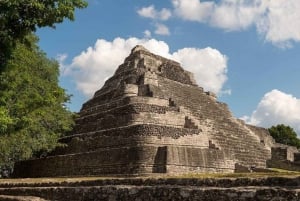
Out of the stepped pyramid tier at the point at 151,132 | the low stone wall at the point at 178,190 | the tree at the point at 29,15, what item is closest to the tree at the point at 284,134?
the stepped pyramid tier at the point at 151,132

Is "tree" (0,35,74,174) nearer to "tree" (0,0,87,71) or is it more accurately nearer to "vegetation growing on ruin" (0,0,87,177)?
Answer: "vegetation growing on ruin" (0,0,87,177)

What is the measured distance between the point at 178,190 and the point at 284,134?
55880mm

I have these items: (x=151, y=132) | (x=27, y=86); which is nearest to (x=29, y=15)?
(x=151, y=132)

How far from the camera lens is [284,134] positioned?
209 ft

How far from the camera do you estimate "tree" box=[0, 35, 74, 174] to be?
1967 cm

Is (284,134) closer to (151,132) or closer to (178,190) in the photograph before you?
(151,132)

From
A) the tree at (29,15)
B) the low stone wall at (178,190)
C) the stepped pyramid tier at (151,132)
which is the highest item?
the tree at (29,15)

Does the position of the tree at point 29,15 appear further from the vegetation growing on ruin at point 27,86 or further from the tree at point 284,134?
the tree at point 284,134

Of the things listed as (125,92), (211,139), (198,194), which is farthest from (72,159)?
(198,194)

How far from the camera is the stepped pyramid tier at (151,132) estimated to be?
2155 centimetres

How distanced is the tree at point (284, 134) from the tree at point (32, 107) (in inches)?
1530

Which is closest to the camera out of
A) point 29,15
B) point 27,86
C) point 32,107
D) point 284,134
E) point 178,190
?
point 178,190

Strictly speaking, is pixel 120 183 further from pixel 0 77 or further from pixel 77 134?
pixel 77 134

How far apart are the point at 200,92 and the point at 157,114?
946cm
